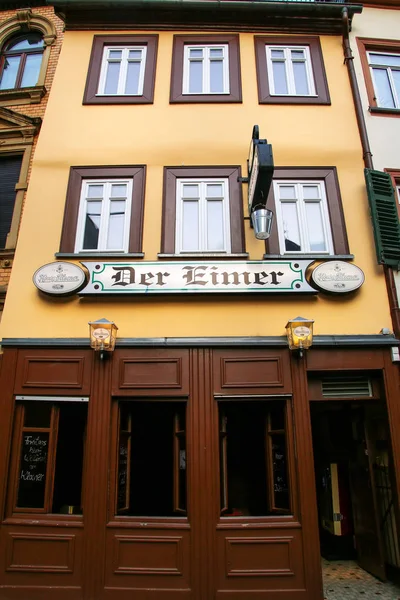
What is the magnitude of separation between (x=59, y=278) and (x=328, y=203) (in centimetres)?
496

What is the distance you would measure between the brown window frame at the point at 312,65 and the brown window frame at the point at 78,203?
3.06 metres

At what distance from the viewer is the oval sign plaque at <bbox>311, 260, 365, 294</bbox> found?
6.70 metres

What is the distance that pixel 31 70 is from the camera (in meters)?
9.20

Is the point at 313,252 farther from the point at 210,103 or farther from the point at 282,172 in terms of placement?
the point at 210,103

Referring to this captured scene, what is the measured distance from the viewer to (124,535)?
5766 millimetres

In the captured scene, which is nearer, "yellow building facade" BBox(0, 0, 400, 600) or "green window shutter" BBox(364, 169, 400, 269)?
"yellow building facade" BBox(0, 0, 400, 600)

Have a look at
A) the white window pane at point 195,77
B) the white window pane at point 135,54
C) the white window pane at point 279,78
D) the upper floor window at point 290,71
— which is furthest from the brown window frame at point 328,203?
the white window pane at point 135,54

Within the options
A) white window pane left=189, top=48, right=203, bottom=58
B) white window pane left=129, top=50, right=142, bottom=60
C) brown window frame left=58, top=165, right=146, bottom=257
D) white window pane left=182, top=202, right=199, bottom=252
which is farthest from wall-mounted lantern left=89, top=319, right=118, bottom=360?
white window pane left=189, top=48, right=203, bottom=58

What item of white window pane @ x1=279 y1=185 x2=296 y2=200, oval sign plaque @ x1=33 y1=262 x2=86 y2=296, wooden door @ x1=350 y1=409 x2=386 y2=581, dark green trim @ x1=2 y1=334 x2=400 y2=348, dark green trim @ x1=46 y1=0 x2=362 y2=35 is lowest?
wooden door @ x1=350 y1=409 x2=386 y2=581

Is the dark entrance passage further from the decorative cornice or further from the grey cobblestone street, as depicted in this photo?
the decorative cornice

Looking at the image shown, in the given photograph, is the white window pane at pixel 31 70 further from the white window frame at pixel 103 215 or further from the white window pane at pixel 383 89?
the white window pane at pixel 383 89

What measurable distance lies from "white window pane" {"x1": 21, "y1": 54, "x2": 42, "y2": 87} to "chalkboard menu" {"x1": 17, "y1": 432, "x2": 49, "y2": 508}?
7.51 m

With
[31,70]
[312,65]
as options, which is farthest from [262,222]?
[31,70]

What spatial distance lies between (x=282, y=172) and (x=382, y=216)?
197cm
